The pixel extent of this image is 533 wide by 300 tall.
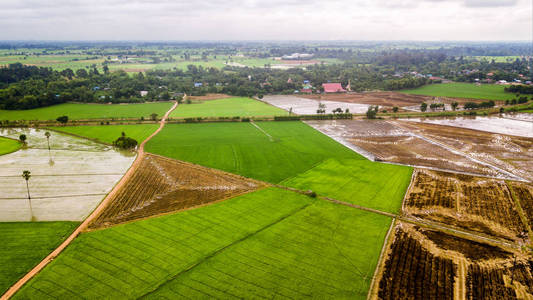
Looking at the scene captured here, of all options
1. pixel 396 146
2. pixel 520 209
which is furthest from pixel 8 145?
pixel 520 209

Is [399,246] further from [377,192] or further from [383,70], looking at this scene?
[383,70]

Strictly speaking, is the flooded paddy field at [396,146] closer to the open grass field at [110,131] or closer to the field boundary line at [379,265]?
the field boundary line at [379,265]

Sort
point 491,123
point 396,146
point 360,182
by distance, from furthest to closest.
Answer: point 491,123 → point 396,146 → point 360,182

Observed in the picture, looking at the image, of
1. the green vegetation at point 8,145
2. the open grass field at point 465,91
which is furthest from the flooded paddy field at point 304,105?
the green vegetation at point 8,145

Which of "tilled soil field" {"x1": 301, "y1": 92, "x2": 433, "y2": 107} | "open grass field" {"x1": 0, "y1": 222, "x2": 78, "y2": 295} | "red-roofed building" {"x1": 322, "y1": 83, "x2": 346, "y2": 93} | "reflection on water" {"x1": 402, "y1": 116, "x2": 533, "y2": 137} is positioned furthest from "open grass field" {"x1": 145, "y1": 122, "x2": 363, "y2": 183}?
"red-roofed building" {"x1": 322, "y1": 83, "x2": 346, "y2": 93}

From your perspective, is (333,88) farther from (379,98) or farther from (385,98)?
(385,98)

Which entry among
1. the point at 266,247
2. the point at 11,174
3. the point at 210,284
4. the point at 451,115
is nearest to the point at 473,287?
the point at 266,247

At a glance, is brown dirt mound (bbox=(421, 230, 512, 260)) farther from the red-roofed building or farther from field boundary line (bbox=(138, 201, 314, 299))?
the red-roofed building

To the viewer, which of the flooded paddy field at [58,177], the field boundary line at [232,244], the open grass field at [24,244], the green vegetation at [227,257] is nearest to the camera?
the green vegetation at [227,257]
